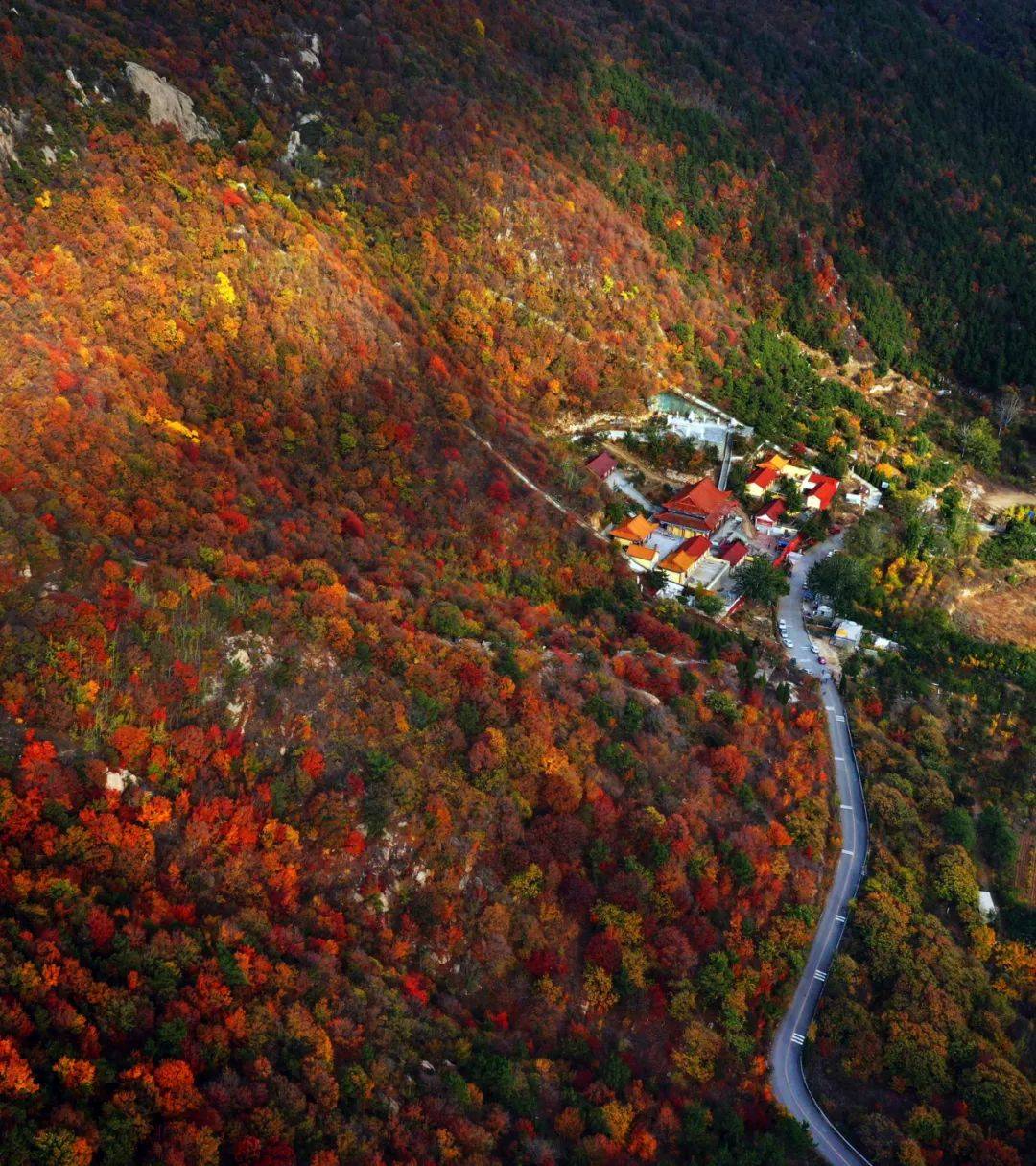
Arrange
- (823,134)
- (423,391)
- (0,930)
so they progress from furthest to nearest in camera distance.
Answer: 1. (823,134)
2. (423,391)
3. (0,930)

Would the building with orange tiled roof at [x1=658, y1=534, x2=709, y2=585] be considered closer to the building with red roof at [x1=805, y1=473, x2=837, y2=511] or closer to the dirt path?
the dirt path

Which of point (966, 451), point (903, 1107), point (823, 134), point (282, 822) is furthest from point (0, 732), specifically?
point (823, 134)

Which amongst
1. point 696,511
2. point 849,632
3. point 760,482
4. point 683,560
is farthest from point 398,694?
point 760,482

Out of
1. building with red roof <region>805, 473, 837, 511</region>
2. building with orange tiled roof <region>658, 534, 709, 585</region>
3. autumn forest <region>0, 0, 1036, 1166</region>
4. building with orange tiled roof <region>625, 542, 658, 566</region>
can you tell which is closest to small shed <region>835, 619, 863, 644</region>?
autumn forest <region>0, 0, 1036, 1166</region>

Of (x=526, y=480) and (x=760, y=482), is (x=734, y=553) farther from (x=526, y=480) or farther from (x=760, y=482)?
(x=526, y=480)

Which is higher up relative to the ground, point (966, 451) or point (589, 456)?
point (966, 451)

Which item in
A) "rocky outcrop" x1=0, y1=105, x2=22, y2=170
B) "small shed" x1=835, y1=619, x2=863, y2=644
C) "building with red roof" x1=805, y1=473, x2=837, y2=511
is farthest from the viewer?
"building with red roof" x1=805, y1=473, x2=837, y2=511

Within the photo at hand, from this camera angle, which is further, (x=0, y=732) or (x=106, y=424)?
(x=106, y=424)

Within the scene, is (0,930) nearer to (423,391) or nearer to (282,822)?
(282,822)
